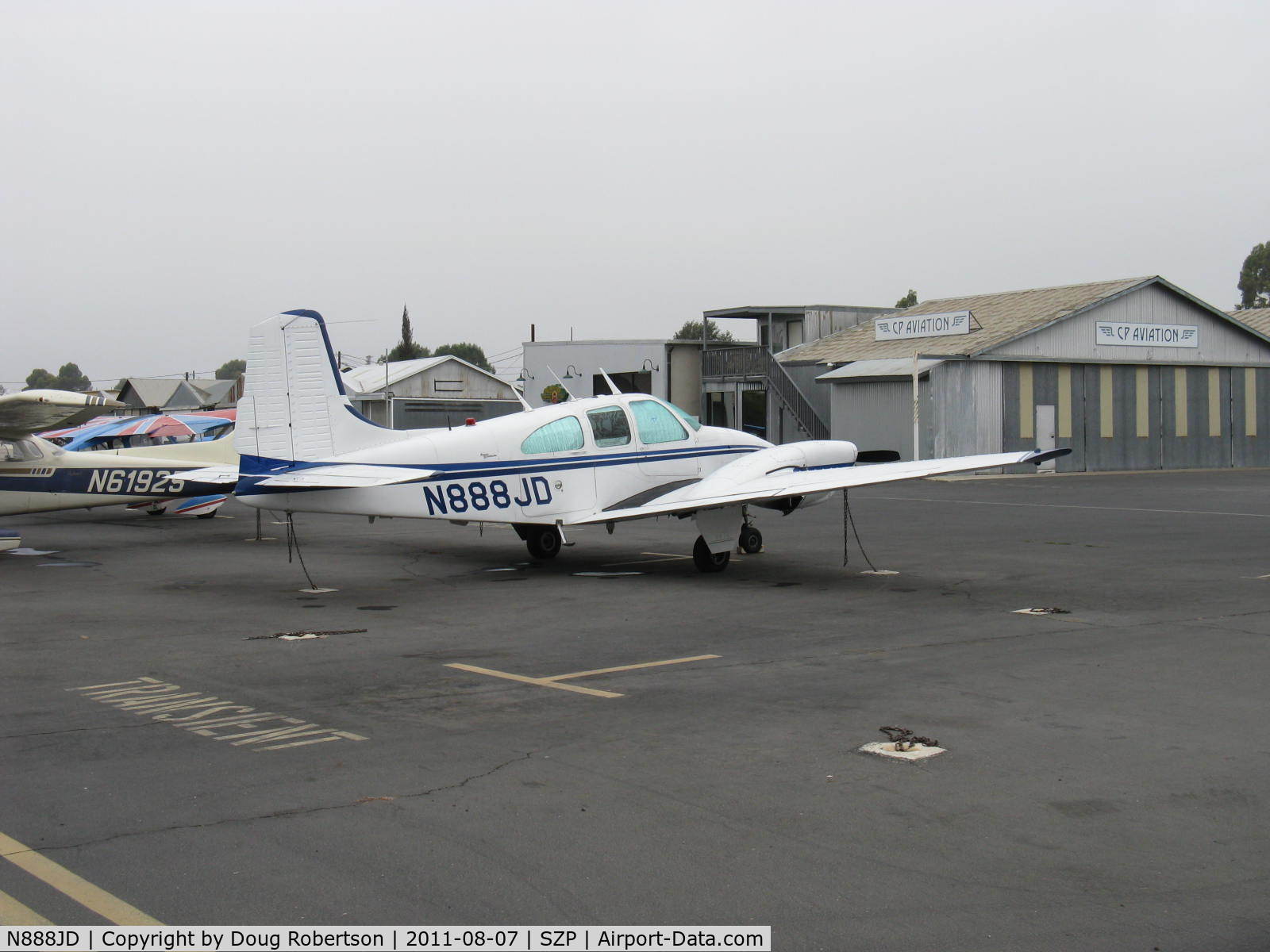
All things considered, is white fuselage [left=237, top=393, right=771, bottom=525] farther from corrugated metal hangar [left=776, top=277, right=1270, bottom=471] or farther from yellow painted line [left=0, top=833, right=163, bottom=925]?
corrugated metal hangar [left=776, top=277, right=1270, bottom=471]

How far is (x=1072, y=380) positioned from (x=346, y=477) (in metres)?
33.6

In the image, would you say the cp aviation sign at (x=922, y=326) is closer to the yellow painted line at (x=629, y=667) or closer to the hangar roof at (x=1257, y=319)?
the hangar roof at (x=1257, y=319)

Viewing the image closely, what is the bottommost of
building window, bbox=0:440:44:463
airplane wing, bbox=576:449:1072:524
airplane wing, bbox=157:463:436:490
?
airplane wing, bbox=576:449:1072:524

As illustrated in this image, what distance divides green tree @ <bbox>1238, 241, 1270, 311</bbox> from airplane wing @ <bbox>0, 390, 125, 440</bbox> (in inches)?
5088

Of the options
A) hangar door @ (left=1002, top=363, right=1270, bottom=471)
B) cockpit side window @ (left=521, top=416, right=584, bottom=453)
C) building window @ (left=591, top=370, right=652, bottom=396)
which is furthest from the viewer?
building window @ (left=591, top=370, right=652, bottom=396)

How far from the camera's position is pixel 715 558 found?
15570 mm

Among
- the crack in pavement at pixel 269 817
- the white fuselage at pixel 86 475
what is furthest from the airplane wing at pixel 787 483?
the white fuselage at pixel 86 475

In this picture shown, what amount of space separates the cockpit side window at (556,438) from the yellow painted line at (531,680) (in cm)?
556

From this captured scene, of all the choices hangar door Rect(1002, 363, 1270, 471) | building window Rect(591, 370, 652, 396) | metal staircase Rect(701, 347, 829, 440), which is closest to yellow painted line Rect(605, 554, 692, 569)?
hangar door Rect(1002, 363, 1270, 471)

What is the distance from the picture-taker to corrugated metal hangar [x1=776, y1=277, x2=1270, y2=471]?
39531mm

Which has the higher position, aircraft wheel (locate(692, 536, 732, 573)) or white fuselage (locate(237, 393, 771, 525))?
white fuselage (locate(237, 393, 771, 525))

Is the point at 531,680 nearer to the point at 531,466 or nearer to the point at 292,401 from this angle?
the point at 531,466

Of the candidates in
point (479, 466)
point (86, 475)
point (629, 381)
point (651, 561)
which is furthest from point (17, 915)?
point (629, 381)

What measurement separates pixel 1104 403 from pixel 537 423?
32.4m
